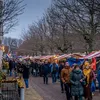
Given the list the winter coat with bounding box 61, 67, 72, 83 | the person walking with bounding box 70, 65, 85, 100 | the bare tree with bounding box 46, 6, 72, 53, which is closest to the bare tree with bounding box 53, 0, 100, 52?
the bare tree with bounding box 46, 6, 72, 53

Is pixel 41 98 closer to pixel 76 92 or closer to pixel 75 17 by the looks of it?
pixel 76 92

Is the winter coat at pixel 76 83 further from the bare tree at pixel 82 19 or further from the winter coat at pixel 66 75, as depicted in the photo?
the bare tree at pixel 82 19

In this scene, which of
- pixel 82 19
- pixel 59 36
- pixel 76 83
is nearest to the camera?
pixel 76 83

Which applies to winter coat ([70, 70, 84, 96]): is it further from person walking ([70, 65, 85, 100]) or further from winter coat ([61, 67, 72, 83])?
winter coat ([61, 67, 72, 83])

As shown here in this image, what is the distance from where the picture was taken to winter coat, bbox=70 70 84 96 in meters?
11.0

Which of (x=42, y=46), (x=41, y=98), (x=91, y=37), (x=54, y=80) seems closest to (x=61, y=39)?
(x=42, y=46)

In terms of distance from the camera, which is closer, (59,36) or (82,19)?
(82,19)

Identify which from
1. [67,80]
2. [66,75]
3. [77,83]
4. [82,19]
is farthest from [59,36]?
[77,83]

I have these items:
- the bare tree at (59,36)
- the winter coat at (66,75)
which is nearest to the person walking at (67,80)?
the winter coat at (66,75)

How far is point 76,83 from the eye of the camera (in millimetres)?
11055

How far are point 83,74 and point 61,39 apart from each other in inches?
1198

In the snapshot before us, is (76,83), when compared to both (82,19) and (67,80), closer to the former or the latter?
(67,80)

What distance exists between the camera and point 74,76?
1122cm

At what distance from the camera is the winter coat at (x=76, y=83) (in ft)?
36.2
